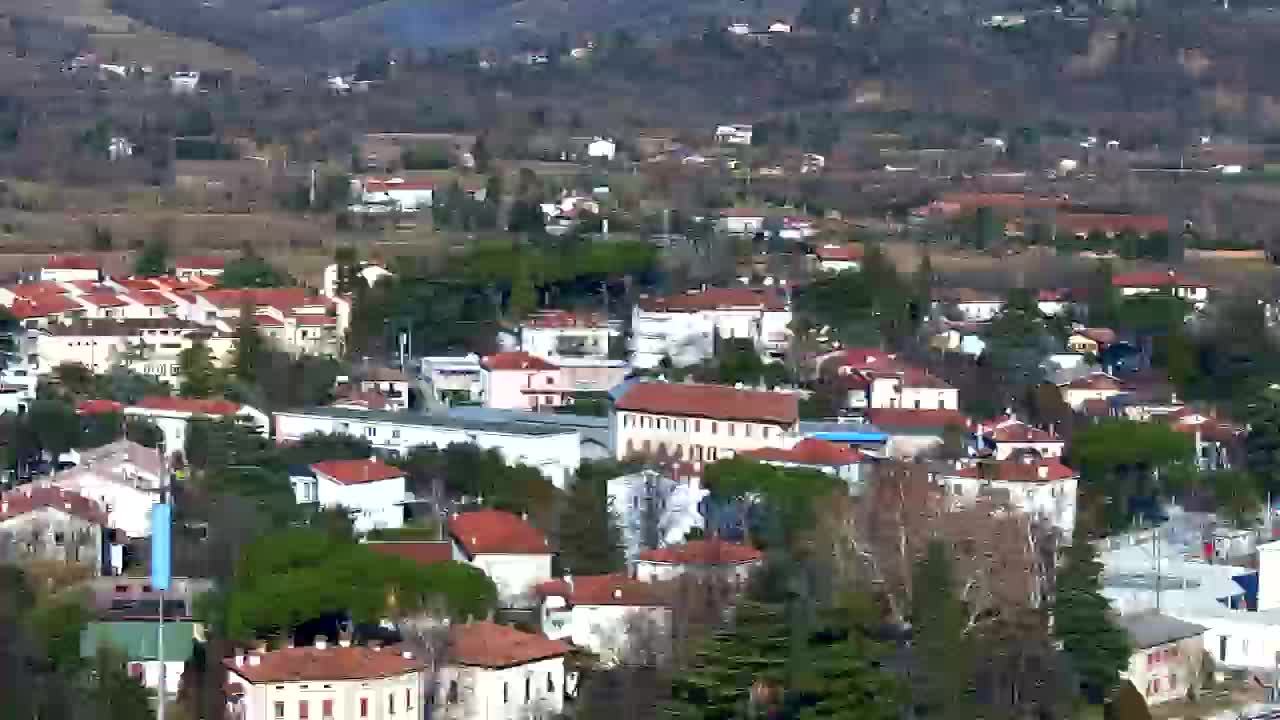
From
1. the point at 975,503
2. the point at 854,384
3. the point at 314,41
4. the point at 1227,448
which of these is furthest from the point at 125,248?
A: the point at 314,41

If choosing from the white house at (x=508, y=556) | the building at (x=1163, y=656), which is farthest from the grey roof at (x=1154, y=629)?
the white house at (x=508, y=556)

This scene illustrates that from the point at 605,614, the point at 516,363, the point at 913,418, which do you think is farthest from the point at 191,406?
Result: the point at 605,614

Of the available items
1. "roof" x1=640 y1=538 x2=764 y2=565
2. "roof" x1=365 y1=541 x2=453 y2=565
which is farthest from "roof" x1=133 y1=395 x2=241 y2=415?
"roof" x1=640 y1=538 x2=764 y2=565

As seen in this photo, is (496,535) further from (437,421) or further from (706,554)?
(437,421)

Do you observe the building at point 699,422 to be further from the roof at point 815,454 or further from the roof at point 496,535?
the roof at point 496,535

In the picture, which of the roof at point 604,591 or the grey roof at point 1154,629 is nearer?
the roof at point 604,591
